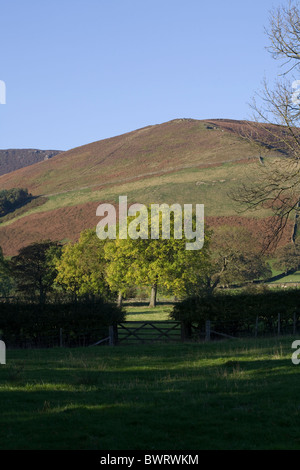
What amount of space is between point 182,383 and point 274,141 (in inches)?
514

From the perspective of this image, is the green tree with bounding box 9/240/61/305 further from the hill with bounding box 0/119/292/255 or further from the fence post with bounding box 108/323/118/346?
Result: the hill with bounding box 0/119/292/255

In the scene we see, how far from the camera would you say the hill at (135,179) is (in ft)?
405

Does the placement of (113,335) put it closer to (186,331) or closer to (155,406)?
(186,331)

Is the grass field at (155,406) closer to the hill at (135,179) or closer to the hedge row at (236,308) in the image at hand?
the hedge row at (236,308)

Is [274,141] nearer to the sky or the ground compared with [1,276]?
nearer to the sky

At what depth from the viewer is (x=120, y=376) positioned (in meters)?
14.3

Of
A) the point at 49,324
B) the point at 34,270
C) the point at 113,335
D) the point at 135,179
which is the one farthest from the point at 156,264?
the point at 135,179

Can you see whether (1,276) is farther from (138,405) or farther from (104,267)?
(138,405)

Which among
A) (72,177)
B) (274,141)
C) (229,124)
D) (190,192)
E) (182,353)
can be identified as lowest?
(182,353)

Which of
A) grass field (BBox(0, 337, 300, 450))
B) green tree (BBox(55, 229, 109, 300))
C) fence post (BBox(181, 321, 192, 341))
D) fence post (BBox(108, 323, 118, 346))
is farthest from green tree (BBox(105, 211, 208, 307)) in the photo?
grass field (BBox(0, 337, 300, 450))

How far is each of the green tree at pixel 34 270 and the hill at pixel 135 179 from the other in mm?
41180

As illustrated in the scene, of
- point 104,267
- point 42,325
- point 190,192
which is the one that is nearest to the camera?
point 42,325
